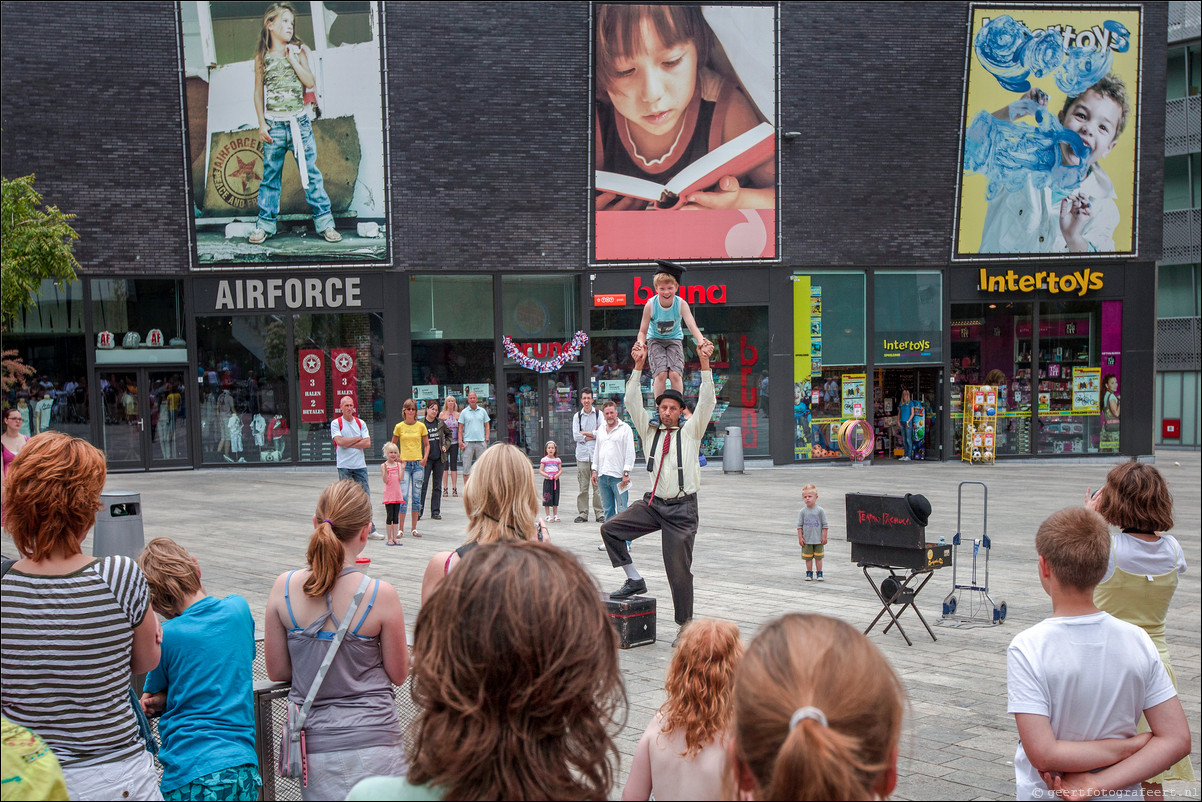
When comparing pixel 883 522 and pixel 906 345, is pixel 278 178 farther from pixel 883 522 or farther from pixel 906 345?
pixel 883 522

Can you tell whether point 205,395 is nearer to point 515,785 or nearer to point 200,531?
point 200,531

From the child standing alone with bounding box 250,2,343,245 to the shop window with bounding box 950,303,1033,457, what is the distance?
1672 centimetres

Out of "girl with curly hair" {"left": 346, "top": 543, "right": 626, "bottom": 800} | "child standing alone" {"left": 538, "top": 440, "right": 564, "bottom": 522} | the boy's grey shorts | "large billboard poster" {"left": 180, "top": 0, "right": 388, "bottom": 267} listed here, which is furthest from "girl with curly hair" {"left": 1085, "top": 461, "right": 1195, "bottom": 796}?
"large billboard poster" {"left": 180, "top": 0, "right": 388, "bottom": 267}

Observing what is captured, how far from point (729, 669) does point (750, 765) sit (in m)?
1.55

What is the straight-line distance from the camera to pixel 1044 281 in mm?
27625

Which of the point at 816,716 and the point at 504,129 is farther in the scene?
the point at 504,129

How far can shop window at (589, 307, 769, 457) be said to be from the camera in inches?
1048

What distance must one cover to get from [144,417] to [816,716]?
86.8ft

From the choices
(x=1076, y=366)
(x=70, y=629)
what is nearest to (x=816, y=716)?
(x=70, y=629)

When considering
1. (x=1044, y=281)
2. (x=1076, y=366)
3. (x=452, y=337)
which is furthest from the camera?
(x=1076, y=366)

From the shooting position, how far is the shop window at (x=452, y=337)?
26.0 m

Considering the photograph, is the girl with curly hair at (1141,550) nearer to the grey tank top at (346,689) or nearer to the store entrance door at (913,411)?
the grey tank top at (346,689)

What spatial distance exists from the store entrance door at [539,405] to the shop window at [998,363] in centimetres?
1000

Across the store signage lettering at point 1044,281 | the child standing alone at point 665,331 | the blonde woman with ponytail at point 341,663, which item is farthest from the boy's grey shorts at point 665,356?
the store signage lettering at point 1044,281
